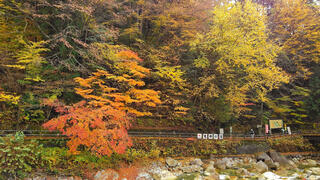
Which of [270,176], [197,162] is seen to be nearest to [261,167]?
[270,176]

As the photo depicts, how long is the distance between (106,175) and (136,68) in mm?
6825

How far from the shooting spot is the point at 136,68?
13648 millimetres

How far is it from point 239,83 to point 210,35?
4.65 meters

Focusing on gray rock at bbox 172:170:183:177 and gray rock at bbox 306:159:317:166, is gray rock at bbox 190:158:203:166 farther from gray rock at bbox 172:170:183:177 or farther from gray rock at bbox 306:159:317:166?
gray rock at bbox 306:159:317:166

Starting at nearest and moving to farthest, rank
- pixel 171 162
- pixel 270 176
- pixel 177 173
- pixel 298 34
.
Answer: pixel 270 176 → pixel 177 173 → pixel 171 162 → pixel 298 34

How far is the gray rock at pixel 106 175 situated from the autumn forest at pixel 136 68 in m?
1.36

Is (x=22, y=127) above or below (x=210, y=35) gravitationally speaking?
below

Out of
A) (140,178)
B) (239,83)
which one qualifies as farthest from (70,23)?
(239,83)

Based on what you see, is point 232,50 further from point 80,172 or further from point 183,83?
point 80,172

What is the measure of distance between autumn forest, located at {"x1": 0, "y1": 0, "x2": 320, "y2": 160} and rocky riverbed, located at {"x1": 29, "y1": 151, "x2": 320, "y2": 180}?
92.0 inches

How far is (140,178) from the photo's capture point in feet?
39.5

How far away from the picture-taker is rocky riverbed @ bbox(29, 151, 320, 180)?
488 inches

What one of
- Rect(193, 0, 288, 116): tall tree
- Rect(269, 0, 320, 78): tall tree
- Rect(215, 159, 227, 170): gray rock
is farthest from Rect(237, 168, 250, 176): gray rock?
Rect(269, 0, 320, 78): tall tree

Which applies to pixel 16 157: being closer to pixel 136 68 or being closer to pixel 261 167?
pixel 136 68
